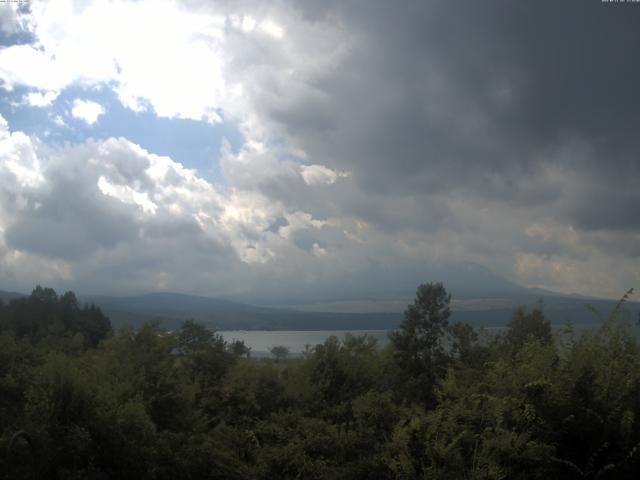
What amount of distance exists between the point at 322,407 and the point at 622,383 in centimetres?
819

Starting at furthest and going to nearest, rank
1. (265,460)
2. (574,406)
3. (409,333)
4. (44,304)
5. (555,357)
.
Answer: (44,304)
(409,333)
(265,460)
(555,357)
(574,406)

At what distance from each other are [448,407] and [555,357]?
2.04 metres

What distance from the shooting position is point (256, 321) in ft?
513

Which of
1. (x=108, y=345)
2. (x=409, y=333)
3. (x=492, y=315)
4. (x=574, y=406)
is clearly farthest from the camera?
(x=492, y=315)

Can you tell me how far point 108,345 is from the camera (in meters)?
22.1

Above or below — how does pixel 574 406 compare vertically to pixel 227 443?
above

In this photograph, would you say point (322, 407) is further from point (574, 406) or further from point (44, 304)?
point (44, 304)

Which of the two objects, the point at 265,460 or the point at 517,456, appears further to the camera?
the point at 265,460

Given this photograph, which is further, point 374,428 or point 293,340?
point 293,340

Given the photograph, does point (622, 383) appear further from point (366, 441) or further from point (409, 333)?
point (409, 333)

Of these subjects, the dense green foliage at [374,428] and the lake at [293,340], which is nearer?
the dense green foliage at [374,428]

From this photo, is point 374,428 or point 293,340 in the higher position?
point 374,428

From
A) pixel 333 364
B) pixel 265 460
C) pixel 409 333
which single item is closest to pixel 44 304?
pixel 409 333

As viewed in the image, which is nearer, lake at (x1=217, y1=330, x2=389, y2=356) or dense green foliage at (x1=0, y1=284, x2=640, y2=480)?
dense green foliage at (x1=0, y1=284, x2=640, y2=480)
